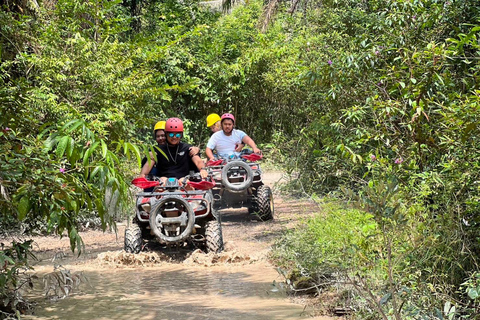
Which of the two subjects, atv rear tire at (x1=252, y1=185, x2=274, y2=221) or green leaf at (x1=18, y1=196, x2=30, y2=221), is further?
atv rear tire at (x1=252, y1=185, x2=274, y2=221)

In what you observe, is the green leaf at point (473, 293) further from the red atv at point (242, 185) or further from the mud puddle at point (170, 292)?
the red atv at point (242, 185)

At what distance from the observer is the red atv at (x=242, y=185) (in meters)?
9.56

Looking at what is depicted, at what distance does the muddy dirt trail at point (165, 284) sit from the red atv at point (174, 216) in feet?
0.67

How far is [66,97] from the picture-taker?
10.2 metres

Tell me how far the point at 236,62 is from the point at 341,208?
40.7 ft

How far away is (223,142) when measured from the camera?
1082 cm

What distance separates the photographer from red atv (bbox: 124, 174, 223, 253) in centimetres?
744

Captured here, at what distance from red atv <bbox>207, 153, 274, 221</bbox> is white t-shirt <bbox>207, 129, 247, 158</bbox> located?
2.07 feet

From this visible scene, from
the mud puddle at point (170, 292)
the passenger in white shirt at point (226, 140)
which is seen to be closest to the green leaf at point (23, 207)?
the mud puddle at point (170, 292)

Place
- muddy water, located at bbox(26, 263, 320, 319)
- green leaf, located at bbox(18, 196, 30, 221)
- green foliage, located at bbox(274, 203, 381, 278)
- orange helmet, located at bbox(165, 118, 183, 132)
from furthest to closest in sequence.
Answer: orange helmet, located at bbox(165, 118, 183, 132) < muddy water, located at bbox(26, 263, 320, 319) < green foliage, located at bbox(274, 203, 381, 278) < green leaf, located at bbox(18, 196, 30, 221)

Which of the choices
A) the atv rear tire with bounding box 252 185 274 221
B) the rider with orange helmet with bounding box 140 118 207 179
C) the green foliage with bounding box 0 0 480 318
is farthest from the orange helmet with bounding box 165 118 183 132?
the atv rear tire with bounding box 252 185 274 221

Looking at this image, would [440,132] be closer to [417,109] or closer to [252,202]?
[417,109]

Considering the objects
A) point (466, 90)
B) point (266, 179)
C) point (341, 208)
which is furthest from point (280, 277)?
point (266, 179)

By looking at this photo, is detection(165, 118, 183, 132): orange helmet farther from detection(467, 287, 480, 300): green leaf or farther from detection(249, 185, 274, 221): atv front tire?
detection(467, 287, 480, 300): green leaf
